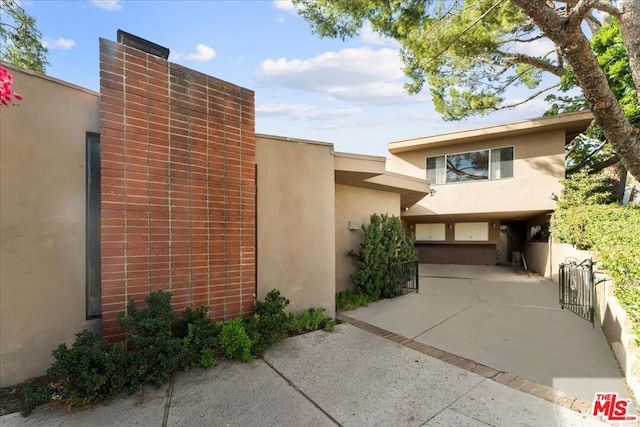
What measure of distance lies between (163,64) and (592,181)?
12.2 m

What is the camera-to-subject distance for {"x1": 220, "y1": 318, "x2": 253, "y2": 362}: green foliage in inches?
147

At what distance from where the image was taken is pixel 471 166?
12594 millimetres

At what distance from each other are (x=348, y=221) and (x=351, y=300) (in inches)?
75.9

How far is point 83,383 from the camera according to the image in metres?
2.74

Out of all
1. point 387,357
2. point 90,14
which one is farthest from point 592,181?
point 90,14

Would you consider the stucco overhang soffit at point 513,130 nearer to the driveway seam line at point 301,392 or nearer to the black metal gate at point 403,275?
the black metal gate at point 403,275

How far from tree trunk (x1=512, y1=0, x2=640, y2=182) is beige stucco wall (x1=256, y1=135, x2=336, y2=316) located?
4145 mm

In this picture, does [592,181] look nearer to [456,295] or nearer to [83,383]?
[456,295]

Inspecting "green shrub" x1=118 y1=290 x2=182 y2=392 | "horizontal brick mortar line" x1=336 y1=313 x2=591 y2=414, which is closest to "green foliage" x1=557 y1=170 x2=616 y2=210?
"horizontal brick mortar line" x1=336 y1=313 x2=591 y2=414

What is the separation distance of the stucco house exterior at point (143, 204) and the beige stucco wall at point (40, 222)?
1 cm

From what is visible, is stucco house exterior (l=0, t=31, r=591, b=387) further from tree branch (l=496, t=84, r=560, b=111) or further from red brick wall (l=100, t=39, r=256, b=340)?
tree branch (l=496, t=84, r=560, b=111)

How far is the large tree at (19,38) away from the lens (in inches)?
296

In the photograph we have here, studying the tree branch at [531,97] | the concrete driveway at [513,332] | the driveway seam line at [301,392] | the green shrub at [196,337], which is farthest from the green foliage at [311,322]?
the tree branch at [531,97]

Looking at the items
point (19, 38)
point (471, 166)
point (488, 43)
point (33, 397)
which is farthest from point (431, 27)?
point (19, 38)
